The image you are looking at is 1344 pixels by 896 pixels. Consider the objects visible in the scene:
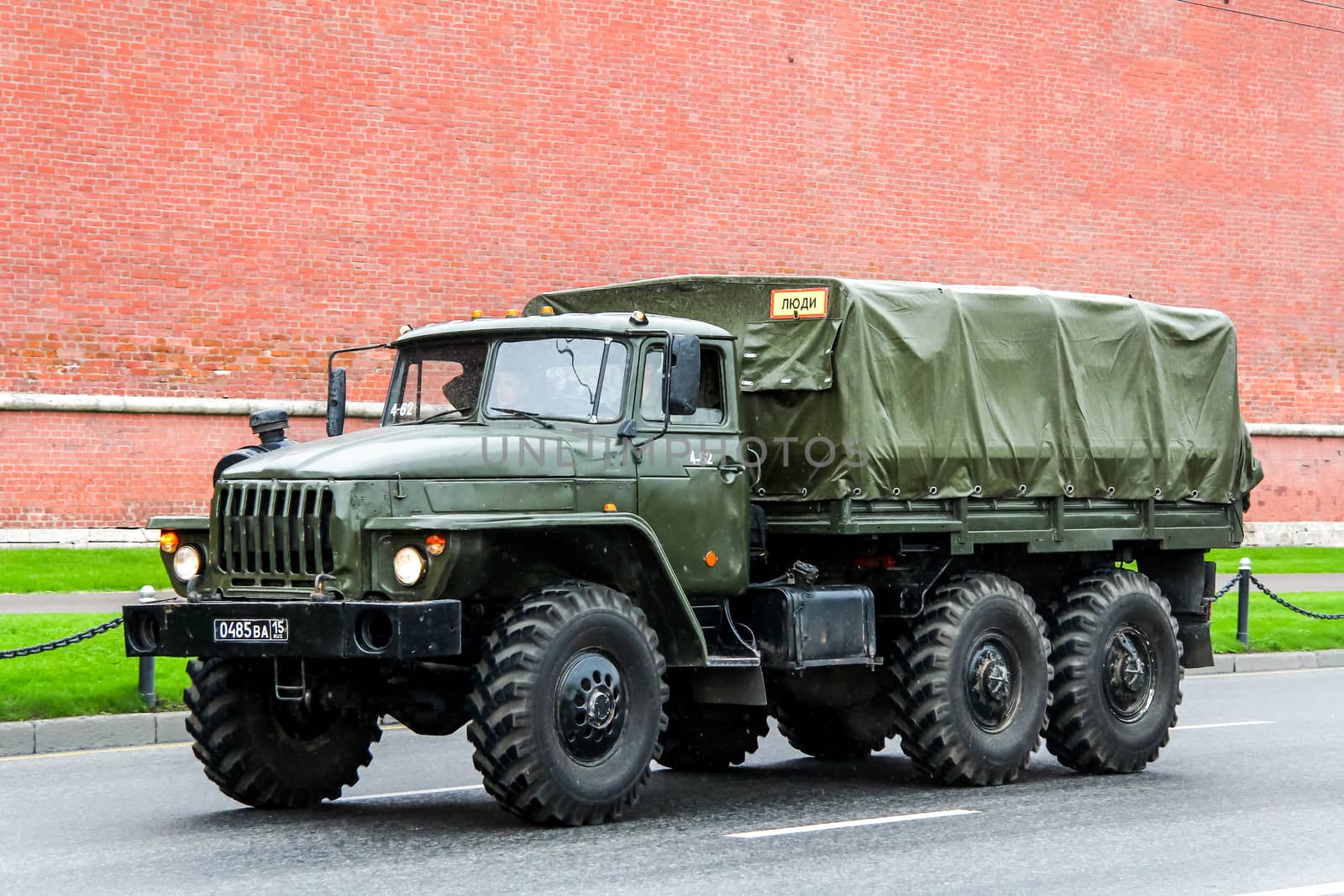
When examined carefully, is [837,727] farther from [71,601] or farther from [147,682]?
[71,601]

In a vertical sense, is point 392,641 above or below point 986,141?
below

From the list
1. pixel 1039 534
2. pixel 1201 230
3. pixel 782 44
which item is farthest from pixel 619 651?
pixel 1201 230

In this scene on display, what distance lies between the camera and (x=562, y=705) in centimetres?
857

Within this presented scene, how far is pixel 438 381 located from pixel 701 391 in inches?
58.6

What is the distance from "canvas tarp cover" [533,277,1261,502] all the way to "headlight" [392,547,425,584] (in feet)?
9.61

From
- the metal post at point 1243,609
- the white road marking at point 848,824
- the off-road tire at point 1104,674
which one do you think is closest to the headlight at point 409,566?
the white road marking at point 848,824

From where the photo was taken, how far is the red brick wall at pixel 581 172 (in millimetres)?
23188

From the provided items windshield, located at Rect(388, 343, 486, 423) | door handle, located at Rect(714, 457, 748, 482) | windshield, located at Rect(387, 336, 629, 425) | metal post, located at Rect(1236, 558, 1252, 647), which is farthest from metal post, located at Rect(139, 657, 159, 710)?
metal post, located at Rect(1236, 558, 1252, 647)

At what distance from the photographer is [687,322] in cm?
995

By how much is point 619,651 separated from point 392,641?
1309 millimetres

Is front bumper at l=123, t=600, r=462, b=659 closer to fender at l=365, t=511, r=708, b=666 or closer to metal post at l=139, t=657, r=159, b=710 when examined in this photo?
fender at l=365, t=511, r=708, b=666

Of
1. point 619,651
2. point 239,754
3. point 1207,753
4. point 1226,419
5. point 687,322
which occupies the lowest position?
point 1207,753

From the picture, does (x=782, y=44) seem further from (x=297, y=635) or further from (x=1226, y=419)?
(x=297, y=635)

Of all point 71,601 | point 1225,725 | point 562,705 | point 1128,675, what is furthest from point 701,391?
point 71,601
